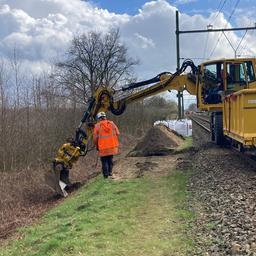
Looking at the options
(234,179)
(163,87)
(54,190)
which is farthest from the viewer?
(163,87)

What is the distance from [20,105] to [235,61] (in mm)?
8443

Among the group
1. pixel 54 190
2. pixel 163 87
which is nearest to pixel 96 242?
pixel 54 190

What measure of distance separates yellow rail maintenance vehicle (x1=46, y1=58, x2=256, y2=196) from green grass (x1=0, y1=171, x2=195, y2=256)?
3142mm

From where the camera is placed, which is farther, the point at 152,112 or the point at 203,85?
the point at 152,112

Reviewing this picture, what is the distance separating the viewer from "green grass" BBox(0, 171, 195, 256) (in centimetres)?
680

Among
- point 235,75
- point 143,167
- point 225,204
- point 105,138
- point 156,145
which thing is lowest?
point 143,167

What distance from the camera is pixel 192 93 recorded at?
1859cm

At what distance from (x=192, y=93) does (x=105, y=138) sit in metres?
6.29

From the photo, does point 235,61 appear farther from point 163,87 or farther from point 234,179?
point 234,179

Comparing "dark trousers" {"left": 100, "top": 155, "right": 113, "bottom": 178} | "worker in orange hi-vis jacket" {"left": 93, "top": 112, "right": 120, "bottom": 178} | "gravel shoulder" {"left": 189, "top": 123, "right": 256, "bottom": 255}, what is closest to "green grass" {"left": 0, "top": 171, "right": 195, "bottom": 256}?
"gravel shoulder" {"left": 189, "top": 123, "right": 256, "bottom": 255}

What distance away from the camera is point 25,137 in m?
17.9

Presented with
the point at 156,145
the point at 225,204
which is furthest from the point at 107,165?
the point at 156,145

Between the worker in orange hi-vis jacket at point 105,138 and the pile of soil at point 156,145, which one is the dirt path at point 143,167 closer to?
the worker in orange hi-vis jacket at point 105,138

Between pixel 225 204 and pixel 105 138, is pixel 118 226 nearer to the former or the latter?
pixel 225 204
